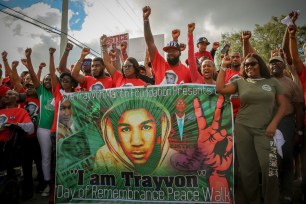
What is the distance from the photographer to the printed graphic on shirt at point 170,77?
4120 millimetres

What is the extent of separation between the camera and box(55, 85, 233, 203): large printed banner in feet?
10.8

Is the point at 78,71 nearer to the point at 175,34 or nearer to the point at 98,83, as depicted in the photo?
the point at 98,83

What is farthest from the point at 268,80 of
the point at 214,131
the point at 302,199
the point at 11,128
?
the point at 11,128

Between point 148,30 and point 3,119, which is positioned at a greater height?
point 148,30

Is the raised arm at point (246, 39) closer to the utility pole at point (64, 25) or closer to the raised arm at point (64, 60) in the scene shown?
the raised arm at point (64, 60)

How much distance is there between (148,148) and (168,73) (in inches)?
50.8

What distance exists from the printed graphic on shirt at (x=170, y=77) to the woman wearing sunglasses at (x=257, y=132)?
2.90ft

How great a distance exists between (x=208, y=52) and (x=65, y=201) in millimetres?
4352

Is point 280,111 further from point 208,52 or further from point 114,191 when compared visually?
point 208,52

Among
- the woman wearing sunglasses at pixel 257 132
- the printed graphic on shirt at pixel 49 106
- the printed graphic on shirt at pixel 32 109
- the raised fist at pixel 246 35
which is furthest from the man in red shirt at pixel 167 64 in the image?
the printed graphic on shirt at pixel 32 109

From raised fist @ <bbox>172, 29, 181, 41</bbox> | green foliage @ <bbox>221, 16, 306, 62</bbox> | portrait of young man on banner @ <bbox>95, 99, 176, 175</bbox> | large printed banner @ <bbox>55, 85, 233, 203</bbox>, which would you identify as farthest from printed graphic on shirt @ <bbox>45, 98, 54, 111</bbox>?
green foliage @ <bbox>221, 16, 306, 62</bbox>

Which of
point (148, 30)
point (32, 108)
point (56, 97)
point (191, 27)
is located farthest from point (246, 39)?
point (32, 108)

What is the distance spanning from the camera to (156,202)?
3.35 m

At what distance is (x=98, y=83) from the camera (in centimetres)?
461
